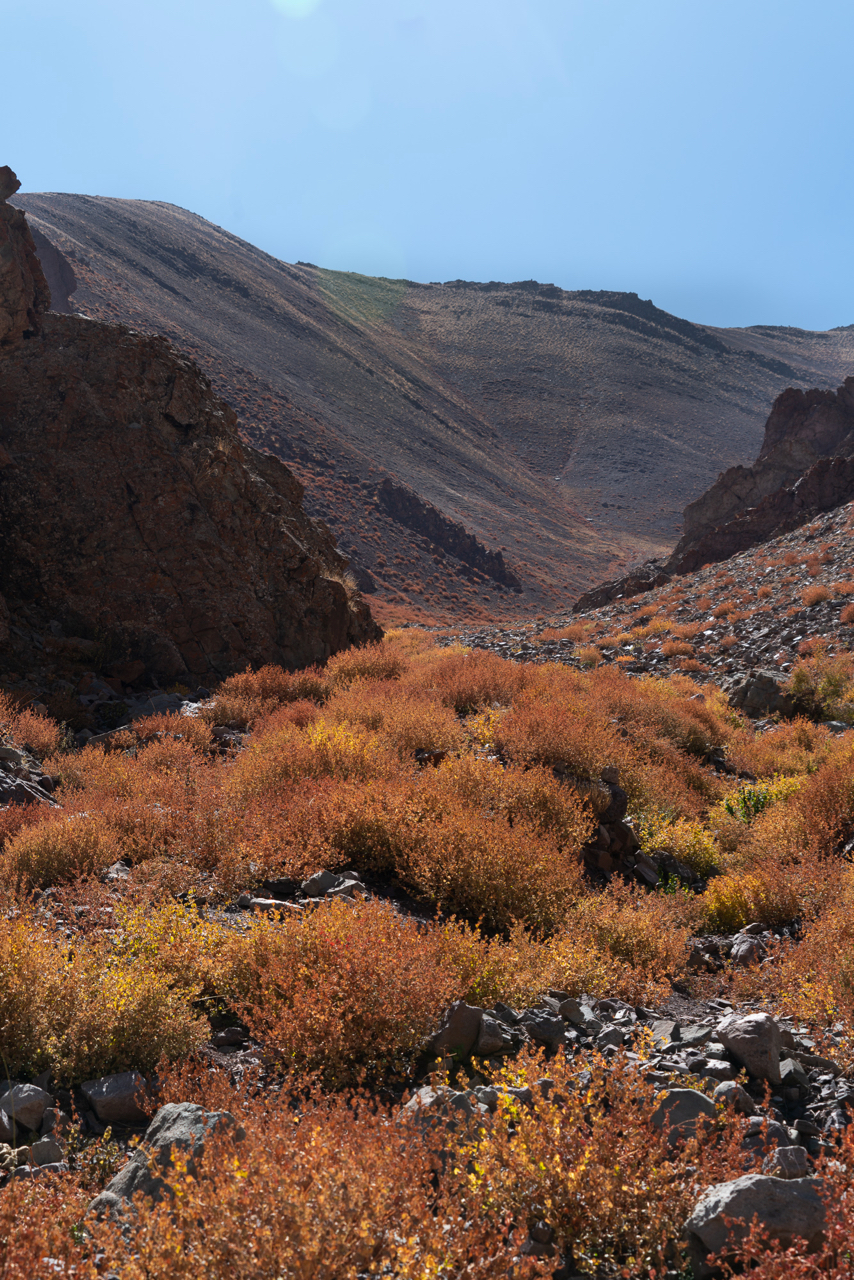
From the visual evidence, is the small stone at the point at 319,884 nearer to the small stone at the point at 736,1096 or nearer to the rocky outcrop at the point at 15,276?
the small stone at the point at 736,1096

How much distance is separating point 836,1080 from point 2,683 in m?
9.15

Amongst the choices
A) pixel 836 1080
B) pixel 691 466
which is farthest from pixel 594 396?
pixel 836 1080

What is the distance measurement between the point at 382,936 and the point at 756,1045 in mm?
1668

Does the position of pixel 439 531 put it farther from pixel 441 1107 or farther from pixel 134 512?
pixel 441 1107

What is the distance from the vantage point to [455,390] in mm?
79500

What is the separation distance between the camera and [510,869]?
4820 millimetres

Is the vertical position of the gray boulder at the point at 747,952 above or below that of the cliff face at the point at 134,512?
below

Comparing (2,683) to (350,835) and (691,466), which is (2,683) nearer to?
(350,835)

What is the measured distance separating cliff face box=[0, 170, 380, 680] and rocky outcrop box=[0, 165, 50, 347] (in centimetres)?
2

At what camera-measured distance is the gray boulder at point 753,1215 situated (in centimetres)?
204

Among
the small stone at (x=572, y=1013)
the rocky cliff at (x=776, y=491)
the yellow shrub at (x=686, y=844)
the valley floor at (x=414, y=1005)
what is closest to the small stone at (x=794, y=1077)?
the valley floor at (x=414, y=1005)

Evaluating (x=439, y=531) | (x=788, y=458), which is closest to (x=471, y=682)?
(x=788, y=458)

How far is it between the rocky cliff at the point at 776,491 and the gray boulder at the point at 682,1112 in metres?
25.9

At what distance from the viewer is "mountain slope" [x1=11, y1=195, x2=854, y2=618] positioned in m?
45.0
